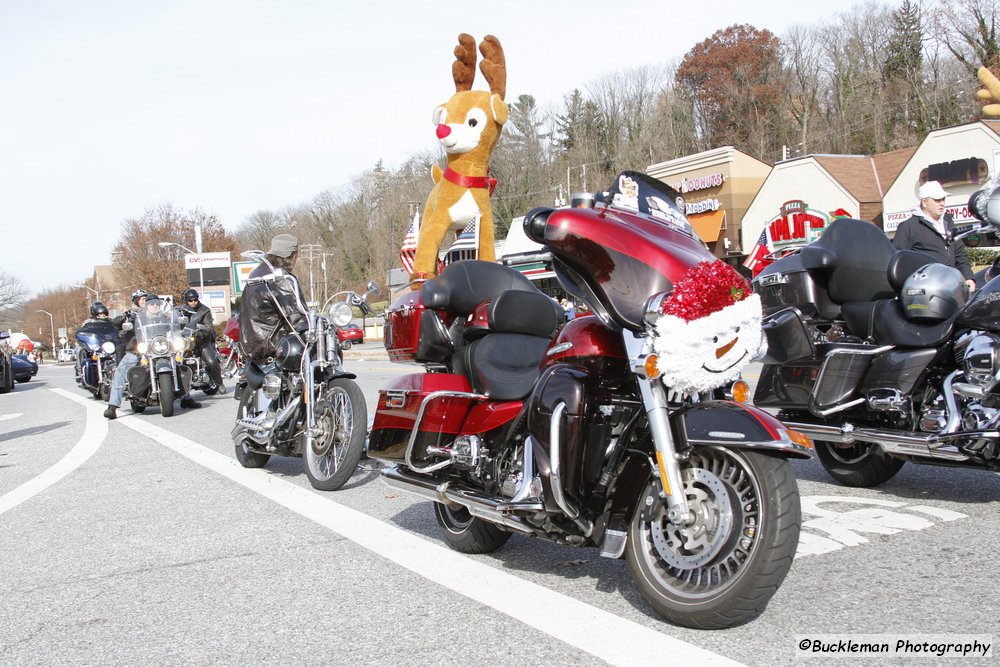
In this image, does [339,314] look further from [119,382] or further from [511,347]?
[119,382]

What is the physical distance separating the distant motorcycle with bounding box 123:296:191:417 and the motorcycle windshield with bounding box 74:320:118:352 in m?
3.38

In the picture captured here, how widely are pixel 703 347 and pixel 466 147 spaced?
1263cm

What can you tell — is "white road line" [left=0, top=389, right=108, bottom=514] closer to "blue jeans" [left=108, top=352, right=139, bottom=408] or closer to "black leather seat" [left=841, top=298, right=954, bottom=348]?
"blue jeans" [left=108, top=352, right=139, bottom=408]

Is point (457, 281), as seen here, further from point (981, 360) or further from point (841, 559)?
point (981, 360)

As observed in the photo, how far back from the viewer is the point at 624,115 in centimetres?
5728

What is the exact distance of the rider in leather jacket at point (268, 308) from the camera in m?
7.53

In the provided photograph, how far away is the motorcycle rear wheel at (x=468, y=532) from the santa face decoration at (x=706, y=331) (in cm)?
155

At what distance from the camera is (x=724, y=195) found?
129ft

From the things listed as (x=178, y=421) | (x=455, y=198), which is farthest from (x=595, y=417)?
(x=455, y=198)

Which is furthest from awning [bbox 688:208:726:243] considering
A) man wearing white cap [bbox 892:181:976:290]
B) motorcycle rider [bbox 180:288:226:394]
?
man wearing white cap [bbox 892:181:976:290]

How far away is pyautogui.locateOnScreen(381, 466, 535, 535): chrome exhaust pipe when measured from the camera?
3926mm

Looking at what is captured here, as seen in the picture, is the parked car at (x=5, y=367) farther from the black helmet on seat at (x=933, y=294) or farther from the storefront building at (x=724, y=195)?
the storefront building at (x=724, y=195)

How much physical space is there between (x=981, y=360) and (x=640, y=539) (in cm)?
267

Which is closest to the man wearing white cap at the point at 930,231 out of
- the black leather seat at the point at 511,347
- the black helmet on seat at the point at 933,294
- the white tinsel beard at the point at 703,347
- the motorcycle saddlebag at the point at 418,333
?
the black helmet on seat at the point at 933,294
